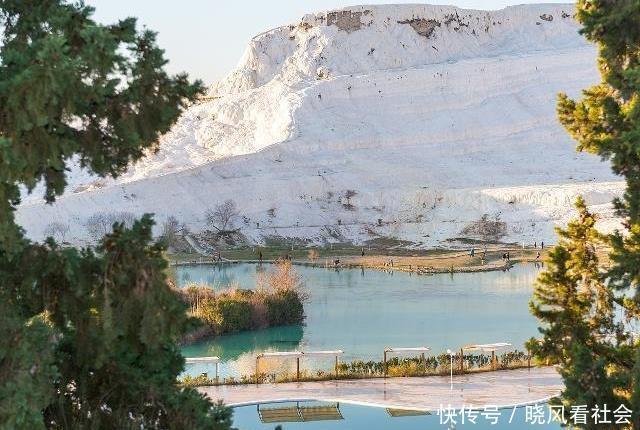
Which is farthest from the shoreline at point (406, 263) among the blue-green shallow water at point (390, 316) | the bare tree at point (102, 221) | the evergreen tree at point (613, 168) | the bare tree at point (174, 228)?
the evergreen tree at point (613, 168)

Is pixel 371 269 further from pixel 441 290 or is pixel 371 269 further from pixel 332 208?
pixel 332 208

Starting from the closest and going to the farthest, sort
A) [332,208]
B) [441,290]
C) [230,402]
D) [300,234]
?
[230,402] → [441,290] → [300,234] → [332,208]

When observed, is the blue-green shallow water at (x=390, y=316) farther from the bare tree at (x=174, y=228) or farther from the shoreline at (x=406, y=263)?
the bare tree at (x=174, y=228)

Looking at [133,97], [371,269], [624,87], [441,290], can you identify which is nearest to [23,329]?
[133,97]

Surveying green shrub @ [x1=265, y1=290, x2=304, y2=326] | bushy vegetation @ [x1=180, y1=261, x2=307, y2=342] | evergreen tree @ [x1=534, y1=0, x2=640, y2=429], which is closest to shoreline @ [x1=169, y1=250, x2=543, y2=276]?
bushy vegetation @ [x1=180, y1=261, x2=307, y2=342]

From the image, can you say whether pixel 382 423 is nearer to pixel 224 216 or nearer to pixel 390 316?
pixel 390 316

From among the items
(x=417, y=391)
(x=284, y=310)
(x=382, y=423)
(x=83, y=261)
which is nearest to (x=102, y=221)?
(x=284, y=310)
